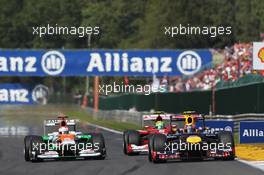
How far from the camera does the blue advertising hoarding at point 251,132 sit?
23984mm

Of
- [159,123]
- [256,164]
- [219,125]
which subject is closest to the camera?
[256,164]

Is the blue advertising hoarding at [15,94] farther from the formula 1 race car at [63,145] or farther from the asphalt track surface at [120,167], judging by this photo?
the formula 1 race car at [63,145]

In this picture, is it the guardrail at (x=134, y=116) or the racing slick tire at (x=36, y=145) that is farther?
the guardrail at (x=134, y=116)

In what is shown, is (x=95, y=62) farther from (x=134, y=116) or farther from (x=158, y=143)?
(x=158, y=143)

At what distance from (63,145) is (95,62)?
39.3 m

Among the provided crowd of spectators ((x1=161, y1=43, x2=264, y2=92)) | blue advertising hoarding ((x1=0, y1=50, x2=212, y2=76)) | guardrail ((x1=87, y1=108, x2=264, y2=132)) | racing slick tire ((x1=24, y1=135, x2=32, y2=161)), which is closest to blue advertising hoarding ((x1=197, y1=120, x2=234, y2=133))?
guardrail ((x1=87, y1=108, x2=264, y2=132))

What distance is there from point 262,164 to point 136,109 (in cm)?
Result: 3336

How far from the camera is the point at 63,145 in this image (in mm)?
20984

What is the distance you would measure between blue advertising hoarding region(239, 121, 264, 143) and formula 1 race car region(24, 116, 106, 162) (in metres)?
4.54

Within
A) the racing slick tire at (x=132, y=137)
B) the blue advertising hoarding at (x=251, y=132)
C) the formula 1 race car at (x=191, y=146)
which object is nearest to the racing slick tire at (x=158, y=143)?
the formula 1 race car at (x=191, y=146)

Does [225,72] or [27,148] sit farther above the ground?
[225,72]

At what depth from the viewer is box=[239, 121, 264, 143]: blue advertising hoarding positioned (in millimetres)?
23984

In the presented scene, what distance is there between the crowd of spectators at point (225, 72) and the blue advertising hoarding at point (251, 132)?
15347 mm

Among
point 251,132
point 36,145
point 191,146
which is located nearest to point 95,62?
point 251,132
